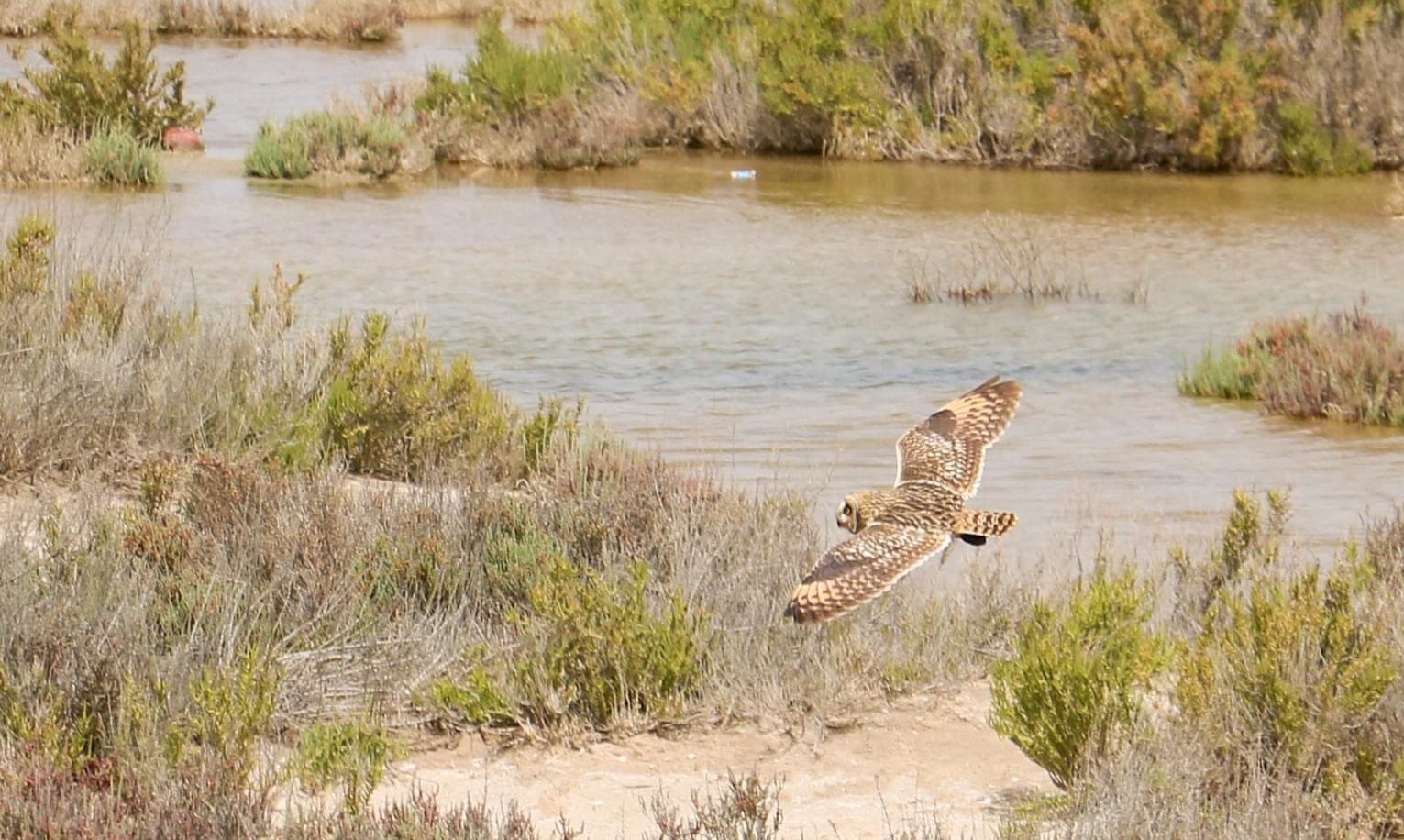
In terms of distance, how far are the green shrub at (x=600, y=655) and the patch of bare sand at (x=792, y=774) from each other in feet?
0.43

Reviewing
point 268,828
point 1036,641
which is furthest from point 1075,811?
point 268,828

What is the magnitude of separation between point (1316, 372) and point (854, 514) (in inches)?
276

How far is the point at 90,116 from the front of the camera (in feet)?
71.1

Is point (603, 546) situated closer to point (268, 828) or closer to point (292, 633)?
point (292, 633)

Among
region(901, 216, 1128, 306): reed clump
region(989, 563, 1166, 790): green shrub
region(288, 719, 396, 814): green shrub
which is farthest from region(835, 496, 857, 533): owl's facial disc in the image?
region(901, 216, 1128, 306): reed clump

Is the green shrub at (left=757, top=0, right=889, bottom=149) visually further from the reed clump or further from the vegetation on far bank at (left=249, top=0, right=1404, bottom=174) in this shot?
the reed clump

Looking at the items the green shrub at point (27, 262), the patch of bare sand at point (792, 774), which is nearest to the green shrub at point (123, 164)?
the green shrub at point (27, 262)

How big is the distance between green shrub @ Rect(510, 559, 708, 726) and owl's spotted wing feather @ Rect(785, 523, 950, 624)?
562 mm

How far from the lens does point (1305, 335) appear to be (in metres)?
12.9

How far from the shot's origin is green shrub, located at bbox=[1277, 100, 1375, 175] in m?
22.3

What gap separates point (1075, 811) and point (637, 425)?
6717mm

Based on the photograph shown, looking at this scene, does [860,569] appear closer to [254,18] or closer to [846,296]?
[846,296]

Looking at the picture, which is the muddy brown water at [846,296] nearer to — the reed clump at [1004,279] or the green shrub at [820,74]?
the reed clump at [1004,279]

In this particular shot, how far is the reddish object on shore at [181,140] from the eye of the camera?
890 inches
